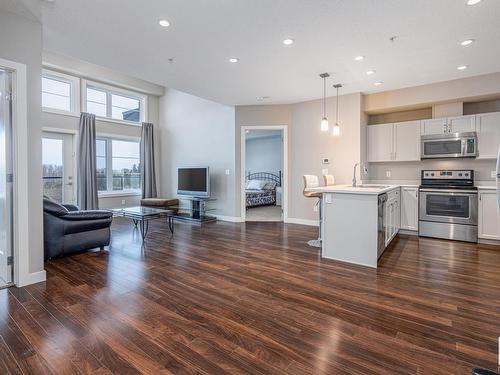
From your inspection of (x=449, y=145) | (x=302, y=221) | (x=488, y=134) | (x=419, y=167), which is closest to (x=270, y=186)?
(x=302, y=221)

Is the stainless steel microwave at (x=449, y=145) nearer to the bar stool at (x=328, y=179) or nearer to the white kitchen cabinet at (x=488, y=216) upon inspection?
the white kitchen cabinet at (x=488, y=216)

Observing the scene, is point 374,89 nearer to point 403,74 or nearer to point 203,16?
point 403,74

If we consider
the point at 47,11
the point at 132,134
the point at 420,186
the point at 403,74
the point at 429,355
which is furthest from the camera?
the point at 132,134

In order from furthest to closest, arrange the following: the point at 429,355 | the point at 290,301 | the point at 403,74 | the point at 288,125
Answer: the point at 288,125, the point at 403,74, the point at 290,301, the point at 429,355

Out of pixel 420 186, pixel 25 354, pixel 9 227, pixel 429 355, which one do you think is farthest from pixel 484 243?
pixel 9 227

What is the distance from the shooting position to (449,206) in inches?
180

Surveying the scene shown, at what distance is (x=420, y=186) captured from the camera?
4.90m

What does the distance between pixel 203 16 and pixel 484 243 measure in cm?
532

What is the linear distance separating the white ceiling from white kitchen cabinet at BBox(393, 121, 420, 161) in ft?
2.66

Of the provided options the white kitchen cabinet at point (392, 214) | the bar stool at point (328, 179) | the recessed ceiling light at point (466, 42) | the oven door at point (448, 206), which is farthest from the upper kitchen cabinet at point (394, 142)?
the recessed ceiling light at point (466, 42)

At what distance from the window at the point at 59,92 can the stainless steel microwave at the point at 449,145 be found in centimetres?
776

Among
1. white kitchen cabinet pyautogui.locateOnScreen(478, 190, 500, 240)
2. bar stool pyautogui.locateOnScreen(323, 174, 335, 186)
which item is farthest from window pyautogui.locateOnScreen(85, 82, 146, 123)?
white kitchen cabinet pyautogui.locateOnScreen(478, 190, 500, 240)

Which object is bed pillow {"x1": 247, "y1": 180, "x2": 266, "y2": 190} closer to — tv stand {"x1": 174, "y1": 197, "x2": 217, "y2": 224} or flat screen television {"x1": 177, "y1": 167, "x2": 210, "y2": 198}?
tv stand {"x1": 174, "y1": 197, "x2": 217, "y2": 224}

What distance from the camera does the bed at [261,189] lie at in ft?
28.9
